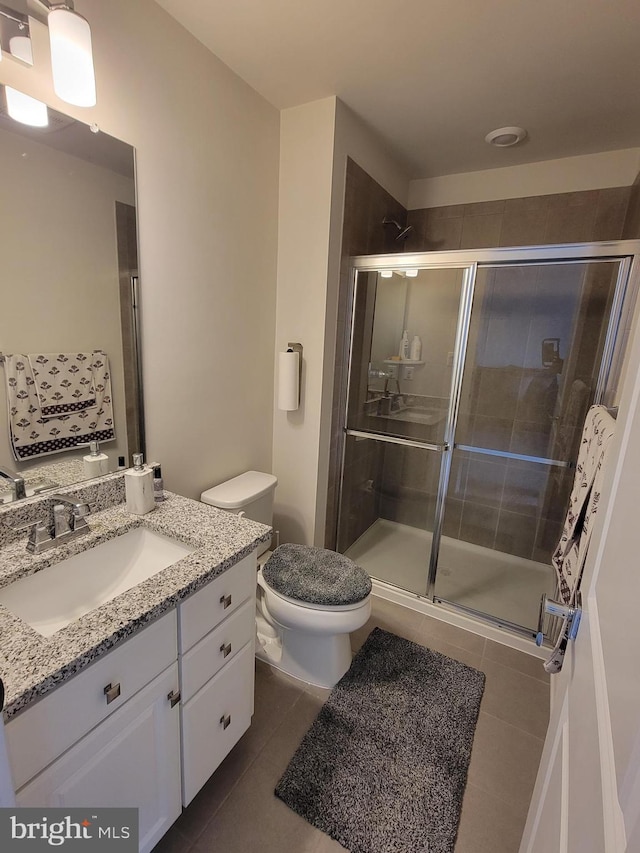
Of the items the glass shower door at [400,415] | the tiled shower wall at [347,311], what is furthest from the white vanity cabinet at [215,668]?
the glass shower door at [400,415]

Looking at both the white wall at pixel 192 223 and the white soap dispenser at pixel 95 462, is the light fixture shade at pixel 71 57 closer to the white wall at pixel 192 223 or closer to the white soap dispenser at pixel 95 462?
the white wall at pixel 192 223

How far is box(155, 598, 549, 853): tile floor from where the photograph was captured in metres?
1.21

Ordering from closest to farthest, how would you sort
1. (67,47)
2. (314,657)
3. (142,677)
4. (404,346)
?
(142,677)
(67,47)
(314,657)
(404,346)

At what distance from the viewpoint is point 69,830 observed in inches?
32.0

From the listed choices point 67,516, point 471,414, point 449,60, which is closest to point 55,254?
point 67,516

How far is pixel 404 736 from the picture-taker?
1.52 m

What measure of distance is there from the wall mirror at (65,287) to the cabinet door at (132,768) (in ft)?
2.34

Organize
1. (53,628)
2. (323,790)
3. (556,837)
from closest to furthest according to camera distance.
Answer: (556,837) → (53,628) → (323,790)

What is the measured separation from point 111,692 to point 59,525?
54cm

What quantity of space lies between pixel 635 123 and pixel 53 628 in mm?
3080

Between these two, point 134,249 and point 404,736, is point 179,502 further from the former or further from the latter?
point 404,736

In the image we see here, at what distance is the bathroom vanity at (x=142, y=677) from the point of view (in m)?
0.76

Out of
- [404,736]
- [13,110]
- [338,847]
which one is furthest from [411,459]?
[13,110]

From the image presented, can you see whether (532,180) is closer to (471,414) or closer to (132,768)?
(471,414)
